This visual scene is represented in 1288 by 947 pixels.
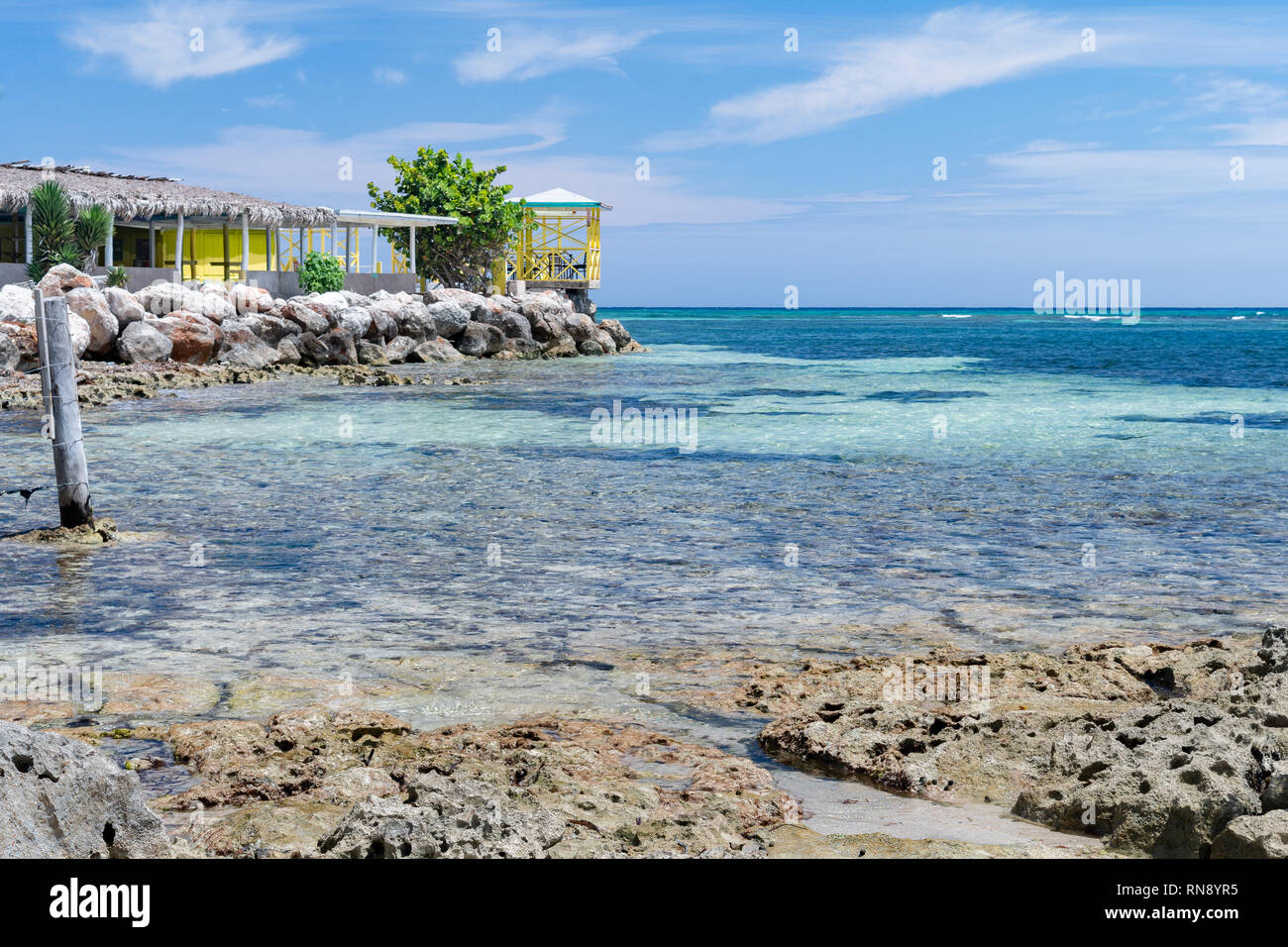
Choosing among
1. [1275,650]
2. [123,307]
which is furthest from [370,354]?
[1275,650]

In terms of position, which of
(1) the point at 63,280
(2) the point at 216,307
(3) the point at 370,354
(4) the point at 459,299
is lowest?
(3) the point at 370,354

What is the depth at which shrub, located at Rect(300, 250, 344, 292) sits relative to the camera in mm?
39375

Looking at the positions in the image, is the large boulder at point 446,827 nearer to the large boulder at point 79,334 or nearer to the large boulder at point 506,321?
the large boulder at point 79,334

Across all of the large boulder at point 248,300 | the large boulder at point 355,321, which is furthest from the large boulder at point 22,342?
the large boulder at point 355,321

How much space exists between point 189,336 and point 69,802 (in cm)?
2915

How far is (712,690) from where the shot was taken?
22.0 ft

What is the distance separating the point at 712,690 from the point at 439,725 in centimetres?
151

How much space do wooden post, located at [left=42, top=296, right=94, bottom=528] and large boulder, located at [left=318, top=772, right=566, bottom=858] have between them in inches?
282

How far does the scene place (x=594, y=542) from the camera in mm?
11312

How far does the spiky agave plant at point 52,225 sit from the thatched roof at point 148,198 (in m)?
0.41

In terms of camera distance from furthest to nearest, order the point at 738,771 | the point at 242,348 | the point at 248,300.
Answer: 1. the point at 248,300
2. the point at 242,348
3. the point at 738,771

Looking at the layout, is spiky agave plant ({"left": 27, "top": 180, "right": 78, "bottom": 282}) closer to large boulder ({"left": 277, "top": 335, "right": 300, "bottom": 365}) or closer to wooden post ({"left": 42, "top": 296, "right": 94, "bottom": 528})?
large boulder ({"left": 277, "top": 335, "right": 300, "bottom": 365})

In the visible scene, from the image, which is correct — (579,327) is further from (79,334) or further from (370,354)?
(79,334)
